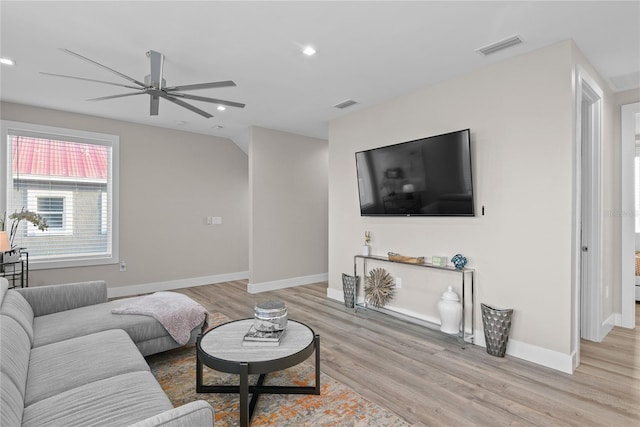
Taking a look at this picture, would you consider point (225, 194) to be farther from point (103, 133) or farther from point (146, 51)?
point (146, 51)

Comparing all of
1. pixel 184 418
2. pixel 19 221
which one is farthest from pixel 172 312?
Result: pixel 19 221

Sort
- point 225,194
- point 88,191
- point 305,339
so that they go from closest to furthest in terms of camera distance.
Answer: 1. point 305,339
2. point 88,191
3. point 225,194

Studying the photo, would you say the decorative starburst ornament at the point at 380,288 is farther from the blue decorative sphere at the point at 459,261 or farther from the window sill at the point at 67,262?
the window sill at the point at 67,262

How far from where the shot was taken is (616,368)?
2.68 m

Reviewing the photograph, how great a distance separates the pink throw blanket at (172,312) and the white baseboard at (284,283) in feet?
7.40

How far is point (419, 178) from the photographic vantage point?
3619mm

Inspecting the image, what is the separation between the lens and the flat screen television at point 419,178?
3.24m

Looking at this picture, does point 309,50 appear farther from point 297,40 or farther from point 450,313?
point 450,313

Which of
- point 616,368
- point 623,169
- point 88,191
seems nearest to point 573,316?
point 616,368

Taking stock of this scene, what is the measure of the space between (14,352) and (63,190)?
3806mm

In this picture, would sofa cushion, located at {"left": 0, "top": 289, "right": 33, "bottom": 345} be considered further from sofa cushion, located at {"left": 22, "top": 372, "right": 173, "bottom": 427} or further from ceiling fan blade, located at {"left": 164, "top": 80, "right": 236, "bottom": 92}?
ceiling fan blade, located at {"left": 164, "top": 80, "right": 236, "bottom": 92}

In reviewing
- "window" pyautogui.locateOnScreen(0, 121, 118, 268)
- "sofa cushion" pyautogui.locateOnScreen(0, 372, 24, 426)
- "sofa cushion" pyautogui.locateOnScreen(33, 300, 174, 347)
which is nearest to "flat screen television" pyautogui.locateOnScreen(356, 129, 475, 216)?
"sofa cushion" pyautogui.locateOnScreen(33, 300, 174, 347)

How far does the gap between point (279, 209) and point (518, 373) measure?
403cm

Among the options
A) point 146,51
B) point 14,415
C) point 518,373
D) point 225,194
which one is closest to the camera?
point 14,415
